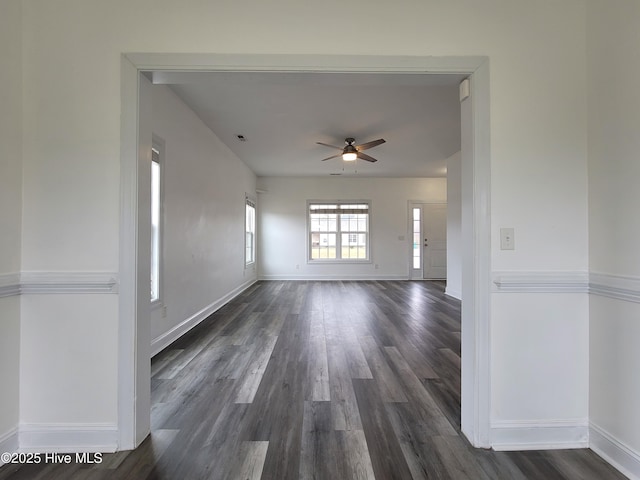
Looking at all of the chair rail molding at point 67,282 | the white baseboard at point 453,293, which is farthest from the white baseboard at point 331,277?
the chair rail molding at point 67,282

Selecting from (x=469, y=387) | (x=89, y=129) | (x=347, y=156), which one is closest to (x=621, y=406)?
(x=469, y=387)

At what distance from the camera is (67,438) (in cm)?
152

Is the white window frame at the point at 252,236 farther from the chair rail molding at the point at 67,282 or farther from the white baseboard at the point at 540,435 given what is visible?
the white baseboard at the point at 540,435

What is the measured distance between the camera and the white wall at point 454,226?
5.50 m

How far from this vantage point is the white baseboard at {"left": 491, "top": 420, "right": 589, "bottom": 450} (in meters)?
1.56

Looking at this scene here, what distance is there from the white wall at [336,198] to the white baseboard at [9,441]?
6.15 metres

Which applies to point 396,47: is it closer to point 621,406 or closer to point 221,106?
point 621,406

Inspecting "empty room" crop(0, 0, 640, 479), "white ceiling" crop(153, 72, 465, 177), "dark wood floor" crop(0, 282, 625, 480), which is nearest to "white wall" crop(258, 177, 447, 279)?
"white ceiling" crop(153, 72, 465, 177)

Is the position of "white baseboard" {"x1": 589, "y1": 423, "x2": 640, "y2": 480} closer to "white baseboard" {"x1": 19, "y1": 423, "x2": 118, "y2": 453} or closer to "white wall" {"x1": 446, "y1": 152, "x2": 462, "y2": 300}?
"white baseboard" {"x1": 19, "y1": 423, "x2": 118, "y2": 453}

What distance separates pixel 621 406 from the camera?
4.63 feet

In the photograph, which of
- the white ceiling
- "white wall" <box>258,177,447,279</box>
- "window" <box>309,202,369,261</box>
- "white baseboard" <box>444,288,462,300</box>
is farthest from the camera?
"window" <box>309,202,369,261</box>

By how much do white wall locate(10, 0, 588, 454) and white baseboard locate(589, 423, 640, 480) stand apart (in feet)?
0.36

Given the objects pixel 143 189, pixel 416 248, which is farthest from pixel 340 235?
pixel 143 189

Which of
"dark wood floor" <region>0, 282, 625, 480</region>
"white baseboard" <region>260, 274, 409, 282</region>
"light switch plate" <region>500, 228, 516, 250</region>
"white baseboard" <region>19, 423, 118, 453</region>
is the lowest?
"dark wood floor" <region>0, 282, 625, 480</region>
